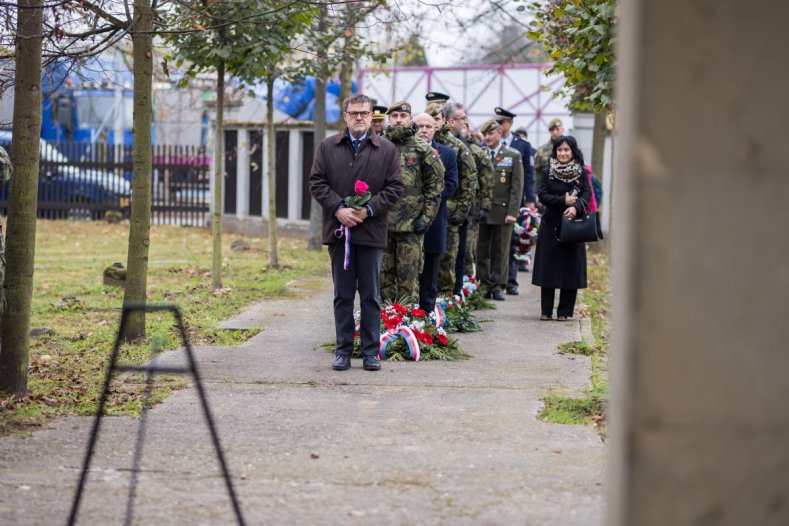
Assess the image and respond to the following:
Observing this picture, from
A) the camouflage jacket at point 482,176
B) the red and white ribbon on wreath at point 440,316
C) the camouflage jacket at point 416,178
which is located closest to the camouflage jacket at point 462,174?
the camouflage jacket at point 482,176

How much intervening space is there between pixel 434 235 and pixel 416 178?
1.01 m

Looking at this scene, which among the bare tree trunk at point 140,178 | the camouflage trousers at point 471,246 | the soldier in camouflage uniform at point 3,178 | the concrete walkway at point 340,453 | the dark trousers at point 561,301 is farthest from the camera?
the camouflage trousers at point 471,246

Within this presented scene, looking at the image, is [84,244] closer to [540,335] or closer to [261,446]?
[540,335]

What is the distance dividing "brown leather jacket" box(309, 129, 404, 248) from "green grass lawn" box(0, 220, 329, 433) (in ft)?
5.63

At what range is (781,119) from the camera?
3736 millimetres

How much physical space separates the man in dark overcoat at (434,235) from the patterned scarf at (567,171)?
1174mm

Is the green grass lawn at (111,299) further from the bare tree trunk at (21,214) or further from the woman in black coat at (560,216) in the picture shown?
the woman in black coat at (560,216)

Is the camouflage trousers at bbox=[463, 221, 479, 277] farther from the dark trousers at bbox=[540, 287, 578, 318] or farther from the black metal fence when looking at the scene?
the black metal fence

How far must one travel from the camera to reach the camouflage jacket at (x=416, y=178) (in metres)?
10.2

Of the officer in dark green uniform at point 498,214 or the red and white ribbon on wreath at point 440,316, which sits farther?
the officer in dark green uniform at point 498,214

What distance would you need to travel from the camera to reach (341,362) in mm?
9031

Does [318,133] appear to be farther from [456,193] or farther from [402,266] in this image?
[402,266]

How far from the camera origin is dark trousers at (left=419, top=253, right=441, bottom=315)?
1123 cm

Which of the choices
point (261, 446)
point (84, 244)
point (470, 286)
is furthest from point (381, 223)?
point (84, 244)
